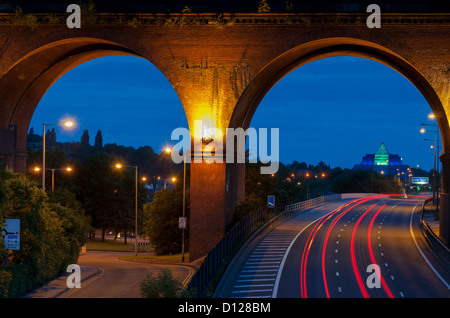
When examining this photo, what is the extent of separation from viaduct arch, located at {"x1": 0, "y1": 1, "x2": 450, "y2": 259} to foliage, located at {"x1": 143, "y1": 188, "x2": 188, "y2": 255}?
1759 centimetres

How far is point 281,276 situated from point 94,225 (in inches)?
2683

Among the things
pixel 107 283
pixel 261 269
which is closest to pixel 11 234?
pixel 107 283

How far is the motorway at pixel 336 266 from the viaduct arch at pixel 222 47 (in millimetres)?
3608

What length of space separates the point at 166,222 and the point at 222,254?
24.4 metres

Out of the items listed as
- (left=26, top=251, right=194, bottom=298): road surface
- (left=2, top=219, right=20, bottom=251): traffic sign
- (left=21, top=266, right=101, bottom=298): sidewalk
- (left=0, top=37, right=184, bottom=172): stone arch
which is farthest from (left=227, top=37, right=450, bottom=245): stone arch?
(left=2, top=219, right=20, bottom=251): traffic sign

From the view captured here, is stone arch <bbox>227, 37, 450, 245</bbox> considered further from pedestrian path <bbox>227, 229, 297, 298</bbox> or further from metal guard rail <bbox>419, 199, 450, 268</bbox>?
pedestrian path <bbox>227, 229, 297, 298</bbox>

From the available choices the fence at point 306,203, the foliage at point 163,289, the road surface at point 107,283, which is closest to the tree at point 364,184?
the fence at point 306,203

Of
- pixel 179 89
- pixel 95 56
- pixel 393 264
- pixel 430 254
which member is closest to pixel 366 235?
pixel 430 254

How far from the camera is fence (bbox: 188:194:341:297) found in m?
22.8

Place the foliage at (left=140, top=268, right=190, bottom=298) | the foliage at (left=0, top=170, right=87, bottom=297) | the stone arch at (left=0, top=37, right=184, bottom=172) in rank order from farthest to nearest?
the stone arch at (left=0, top=37, right=184, bottom=172) → the foliage at (left=0, top=170, right=87, bottom=297) → the foliage at (left=140, top=268, right=190, bottom=298)

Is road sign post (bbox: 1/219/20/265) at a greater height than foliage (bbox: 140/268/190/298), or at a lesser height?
greater

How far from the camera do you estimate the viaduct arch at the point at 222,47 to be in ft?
109

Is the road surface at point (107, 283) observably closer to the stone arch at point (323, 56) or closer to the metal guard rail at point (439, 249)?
the stone arch at point (323, 56)

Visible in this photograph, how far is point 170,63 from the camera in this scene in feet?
114
